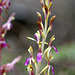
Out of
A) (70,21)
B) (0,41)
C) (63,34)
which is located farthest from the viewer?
(70,21)

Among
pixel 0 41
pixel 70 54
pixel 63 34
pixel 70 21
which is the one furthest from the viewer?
pixel 70 21

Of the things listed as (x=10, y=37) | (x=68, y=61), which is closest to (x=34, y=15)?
(x=10, y=37)

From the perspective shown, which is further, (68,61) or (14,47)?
(14,47)

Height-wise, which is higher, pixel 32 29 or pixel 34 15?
pixel 34 15

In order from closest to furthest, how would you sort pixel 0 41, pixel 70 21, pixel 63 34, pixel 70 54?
pixel 0 41 → pixel 70 54 → pixel 63 34 → pixel 70 21

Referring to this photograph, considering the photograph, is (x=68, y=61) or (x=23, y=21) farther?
(x=23, y=21)

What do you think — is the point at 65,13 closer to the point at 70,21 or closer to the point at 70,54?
the point at 70,21

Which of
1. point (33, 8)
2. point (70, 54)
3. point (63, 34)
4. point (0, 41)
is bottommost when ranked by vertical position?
point (63, 34)

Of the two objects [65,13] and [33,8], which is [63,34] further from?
[33,8]

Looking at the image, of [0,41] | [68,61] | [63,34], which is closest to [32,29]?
[63,34]
